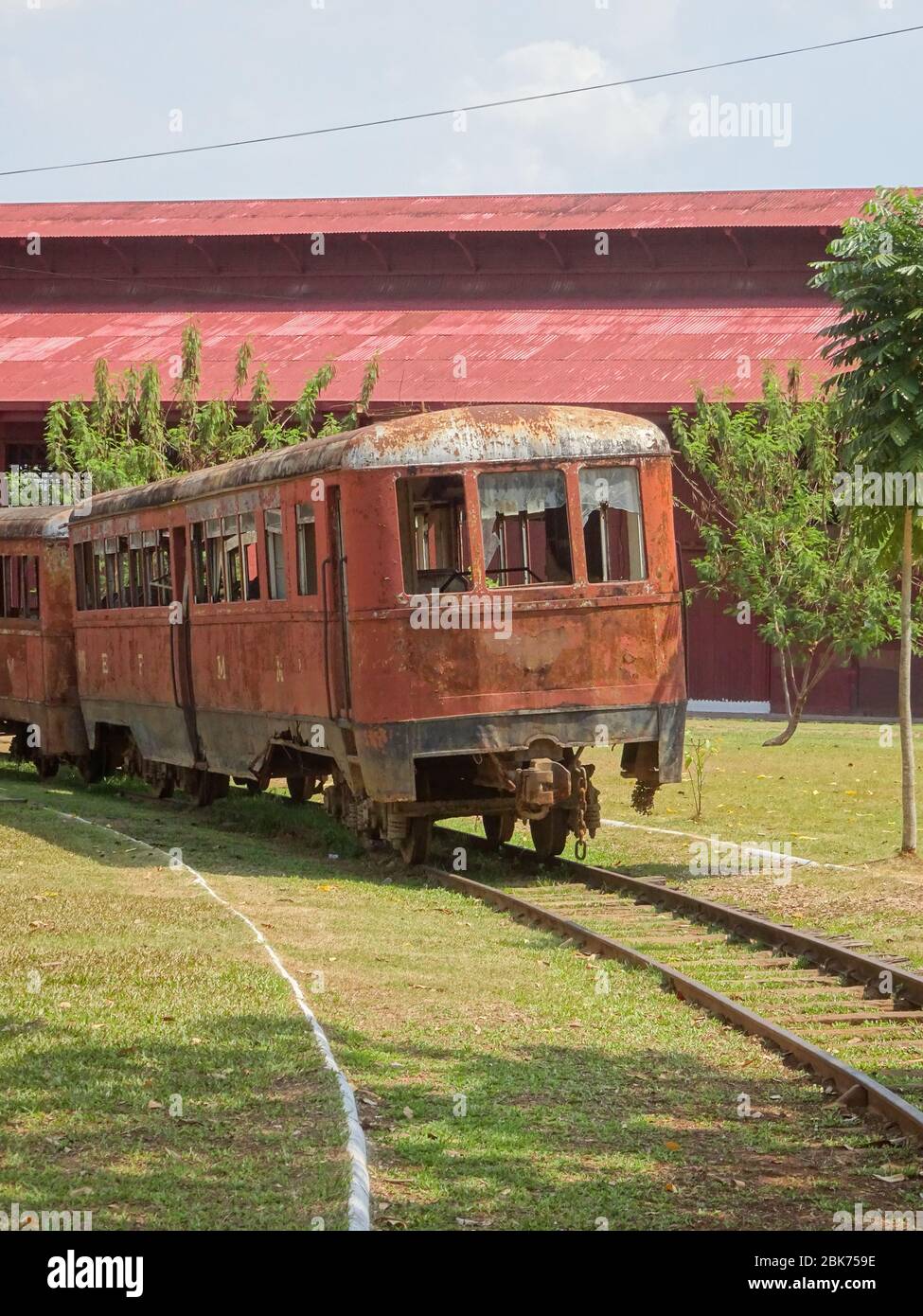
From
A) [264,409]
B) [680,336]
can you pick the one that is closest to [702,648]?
[680,336]

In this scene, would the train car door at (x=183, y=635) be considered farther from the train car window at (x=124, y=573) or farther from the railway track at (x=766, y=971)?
the railway track at (x=766, y=971)

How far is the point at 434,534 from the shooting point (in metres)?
14.1

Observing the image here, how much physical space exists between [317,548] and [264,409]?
47.4 feet

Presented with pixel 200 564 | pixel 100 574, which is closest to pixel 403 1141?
pixel 200 564

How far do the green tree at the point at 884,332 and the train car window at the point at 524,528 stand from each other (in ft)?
8.59

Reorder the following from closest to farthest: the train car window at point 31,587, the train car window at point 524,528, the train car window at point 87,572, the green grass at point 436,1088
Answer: the green grass at point 436,1088, the train car window at point 524,528, the train car window at point 87,572, the train car window at point 31,587

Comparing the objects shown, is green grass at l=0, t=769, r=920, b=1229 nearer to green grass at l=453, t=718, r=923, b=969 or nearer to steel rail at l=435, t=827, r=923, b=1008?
steel rail at l=435, t=827, r=923, b=1008

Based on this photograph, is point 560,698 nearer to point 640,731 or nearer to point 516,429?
point 640,731

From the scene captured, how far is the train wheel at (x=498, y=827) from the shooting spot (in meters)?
16.2

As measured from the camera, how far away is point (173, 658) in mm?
18625

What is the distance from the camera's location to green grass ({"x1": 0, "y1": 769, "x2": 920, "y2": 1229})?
630cm

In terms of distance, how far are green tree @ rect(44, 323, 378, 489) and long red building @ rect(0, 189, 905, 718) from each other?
2.32 meters

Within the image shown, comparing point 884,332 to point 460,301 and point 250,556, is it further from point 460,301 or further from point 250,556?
point 460,301

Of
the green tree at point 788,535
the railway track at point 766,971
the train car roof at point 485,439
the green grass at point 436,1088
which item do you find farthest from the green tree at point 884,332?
the green tree at point 788,535
